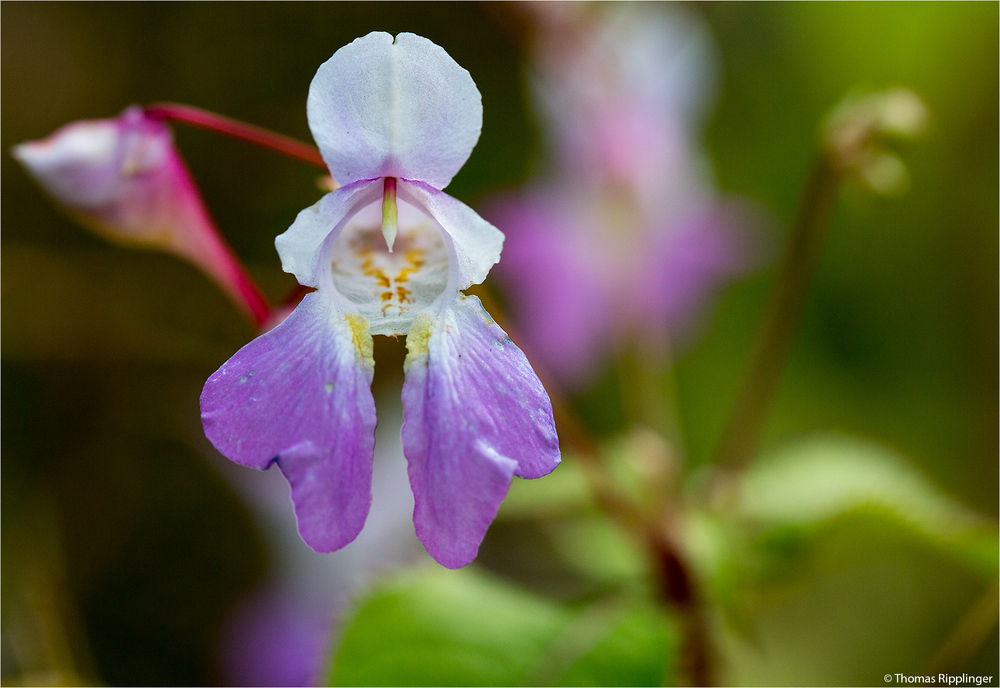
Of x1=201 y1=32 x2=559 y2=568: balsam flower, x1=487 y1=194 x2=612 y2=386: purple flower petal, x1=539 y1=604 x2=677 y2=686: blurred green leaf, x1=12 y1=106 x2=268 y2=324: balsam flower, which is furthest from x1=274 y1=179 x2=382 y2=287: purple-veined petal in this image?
x1=487 y1=194 x2=612 y2=386: purple flower petal

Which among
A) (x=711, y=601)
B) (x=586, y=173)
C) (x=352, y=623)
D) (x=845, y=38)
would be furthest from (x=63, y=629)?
(x=845, y=38)

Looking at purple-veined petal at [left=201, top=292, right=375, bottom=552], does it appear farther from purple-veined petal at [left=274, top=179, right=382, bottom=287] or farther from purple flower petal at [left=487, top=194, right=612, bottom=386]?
purple flower petal at [left=487, top=194, right=612, bottom=386]

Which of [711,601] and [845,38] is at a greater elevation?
[845,38]

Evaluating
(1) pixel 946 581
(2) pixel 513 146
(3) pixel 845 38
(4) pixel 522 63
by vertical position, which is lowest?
(1) pixel 946 581

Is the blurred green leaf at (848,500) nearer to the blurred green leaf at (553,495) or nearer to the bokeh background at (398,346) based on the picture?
the blurred green leaf at (553,495)

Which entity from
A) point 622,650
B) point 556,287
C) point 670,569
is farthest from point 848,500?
point 556,287

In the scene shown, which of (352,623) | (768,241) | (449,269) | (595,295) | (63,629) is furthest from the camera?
(595,295)

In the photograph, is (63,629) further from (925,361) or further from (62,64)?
(925,361)
